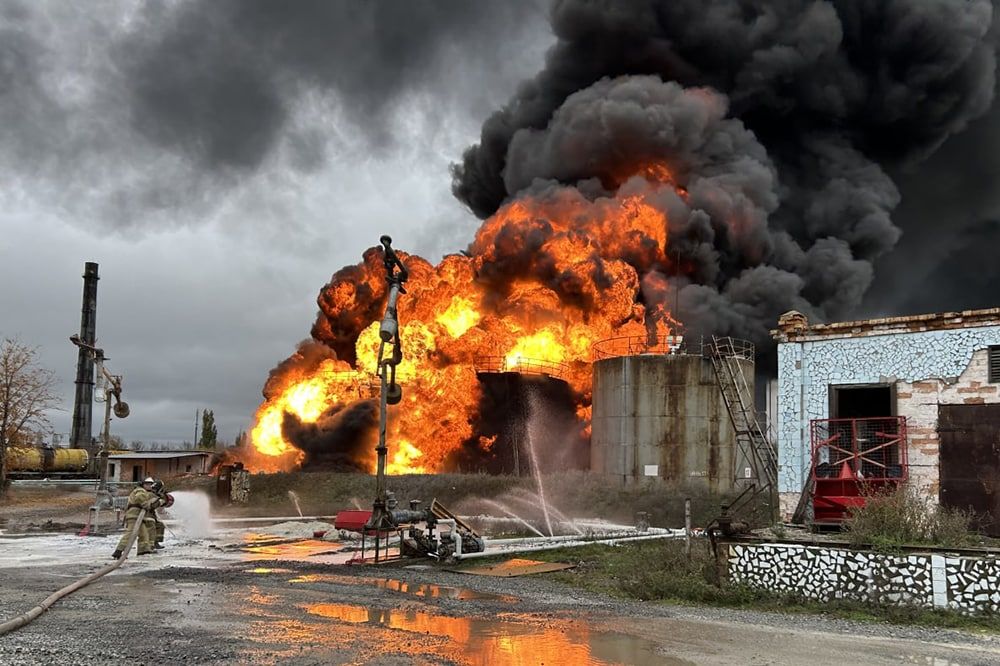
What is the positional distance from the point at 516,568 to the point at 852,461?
7.72 metres

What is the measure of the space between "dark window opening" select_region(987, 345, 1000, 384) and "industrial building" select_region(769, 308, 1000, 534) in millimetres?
20

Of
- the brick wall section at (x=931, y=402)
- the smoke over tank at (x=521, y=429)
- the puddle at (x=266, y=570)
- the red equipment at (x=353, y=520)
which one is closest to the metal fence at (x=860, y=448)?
the brick wall section at (x=931, y=402)

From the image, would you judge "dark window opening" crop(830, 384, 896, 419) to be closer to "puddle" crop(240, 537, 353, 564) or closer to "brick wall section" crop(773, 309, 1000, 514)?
"brick wall section" crop(773, 309, 1000, 514)

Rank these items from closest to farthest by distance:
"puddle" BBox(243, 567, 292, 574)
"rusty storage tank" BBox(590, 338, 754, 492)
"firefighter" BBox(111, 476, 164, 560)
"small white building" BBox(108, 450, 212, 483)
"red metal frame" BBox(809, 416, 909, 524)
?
"puddle" BBox(243, 567, 292, 574), "red metal frame" BBox(809, 416, 909, 524), "firefighter" BBox(111, 476, 164, 560), "rusty storage tank" BBox(590, 338, 754, 492), "small white building" BBox(108, 450, 212, 483)

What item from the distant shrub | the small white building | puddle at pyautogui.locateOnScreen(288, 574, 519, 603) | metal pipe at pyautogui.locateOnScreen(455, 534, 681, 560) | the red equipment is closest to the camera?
the distant shrub

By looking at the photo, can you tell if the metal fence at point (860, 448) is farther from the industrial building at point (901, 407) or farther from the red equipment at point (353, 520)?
the red equipment at point (353, 520)

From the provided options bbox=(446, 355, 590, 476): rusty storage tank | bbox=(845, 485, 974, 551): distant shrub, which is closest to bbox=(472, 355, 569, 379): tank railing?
bbox=(446, 355, 590, 476): rusty storage tank

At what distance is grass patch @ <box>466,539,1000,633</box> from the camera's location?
492 inches

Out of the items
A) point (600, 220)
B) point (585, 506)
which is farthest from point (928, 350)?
point (600, 220)

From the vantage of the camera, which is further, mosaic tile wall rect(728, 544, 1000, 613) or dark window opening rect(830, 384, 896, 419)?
dark window opening rect(830, 384, 896, 419)

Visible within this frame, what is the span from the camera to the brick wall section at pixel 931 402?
56.2 ft

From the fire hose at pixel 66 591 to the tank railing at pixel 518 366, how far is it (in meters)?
30.6

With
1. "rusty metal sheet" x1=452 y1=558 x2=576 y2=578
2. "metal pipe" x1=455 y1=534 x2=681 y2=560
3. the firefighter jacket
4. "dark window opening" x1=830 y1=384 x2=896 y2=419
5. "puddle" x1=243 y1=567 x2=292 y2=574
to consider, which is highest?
"dark window opening" x1=830 y1=384 x2=896 y2=419

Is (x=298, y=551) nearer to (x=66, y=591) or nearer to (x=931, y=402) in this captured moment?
A: (x=66, y=591)
